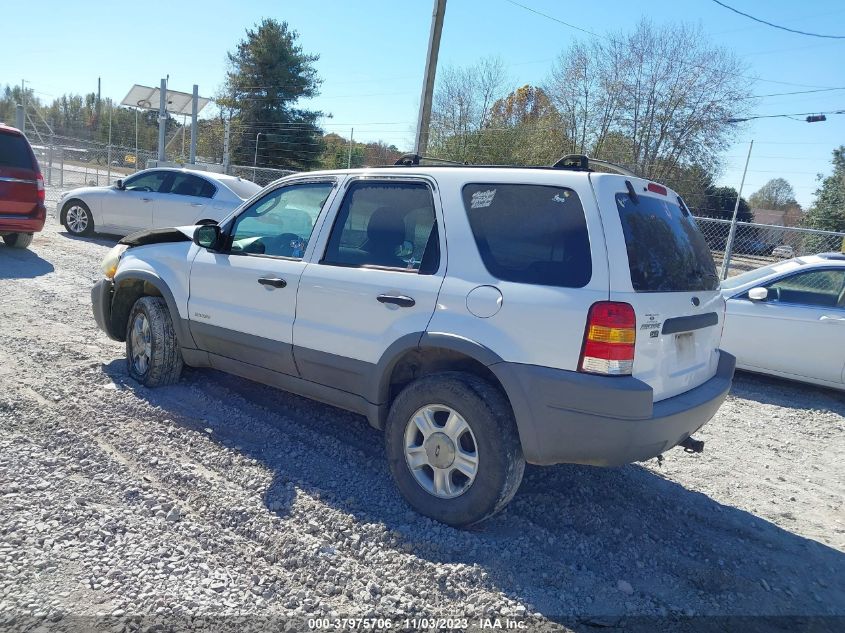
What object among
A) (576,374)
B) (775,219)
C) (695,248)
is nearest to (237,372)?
(576,374)

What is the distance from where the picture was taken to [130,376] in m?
5.32

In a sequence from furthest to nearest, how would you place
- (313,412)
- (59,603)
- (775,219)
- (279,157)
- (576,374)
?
(775,219) → (279,157) → (313,412) → (576,374) → (59,603)

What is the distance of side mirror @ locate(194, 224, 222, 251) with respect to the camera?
461 centimetres

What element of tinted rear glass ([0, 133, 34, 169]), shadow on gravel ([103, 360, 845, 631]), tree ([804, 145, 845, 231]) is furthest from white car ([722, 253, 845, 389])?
tree ([804, 145, 845, 231])

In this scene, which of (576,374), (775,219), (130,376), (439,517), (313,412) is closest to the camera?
(576,374)

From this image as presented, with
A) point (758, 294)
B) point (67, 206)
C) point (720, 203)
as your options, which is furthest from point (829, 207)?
point (67, 206)

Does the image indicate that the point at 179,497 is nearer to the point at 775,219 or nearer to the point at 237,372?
the point at 237,372

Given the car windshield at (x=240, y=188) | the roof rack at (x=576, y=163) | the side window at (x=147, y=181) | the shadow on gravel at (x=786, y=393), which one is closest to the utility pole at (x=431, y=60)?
the car windshield at (x=240, y=188)

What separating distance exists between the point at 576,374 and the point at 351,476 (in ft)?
5.41

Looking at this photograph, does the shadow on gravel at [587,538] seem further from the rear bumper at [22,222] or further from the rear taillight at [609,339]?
the rear bumper at [22,222]

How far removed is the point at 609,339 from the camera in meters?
3.00

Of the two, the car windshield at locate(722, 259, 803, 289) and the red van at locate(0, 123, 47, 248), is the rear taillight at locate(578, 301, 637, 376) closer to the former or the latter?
the car windshield at locate(722, 259, 803, 289)

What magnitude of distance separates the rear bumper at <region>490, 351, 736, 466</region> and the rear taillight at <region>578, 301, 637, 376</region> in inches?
2.2

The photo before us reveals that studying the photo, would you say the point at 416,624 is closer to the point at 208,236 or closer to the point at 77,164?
the point at 208,236
